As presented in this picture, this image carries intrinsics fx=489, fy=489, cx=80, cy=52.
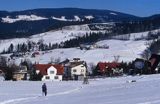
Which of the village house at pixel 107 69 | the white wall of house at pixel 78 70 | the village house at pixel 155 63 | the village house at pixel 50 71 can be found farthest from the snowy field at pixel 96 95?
the white wall of house at pixel 78 70

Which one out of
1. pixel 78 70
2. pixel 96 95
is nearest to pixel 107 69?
pixel 78 70

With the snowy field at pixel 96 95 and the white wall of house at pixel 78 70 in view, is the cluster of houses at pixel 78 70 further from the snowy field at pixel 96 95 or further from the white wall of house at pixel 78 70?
the snowy field at pixel 96 95

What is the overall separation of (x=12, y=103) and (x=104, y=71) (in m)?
84.8

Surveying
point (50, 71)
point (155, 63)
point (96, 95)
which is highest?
point (155, 63)

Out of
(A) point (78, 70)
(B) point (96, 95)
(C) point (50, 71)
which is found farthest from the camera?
(A) point (78, 70)

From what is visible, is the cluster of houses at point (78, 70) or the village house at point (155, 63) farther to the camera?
the village house at point (155, 63)

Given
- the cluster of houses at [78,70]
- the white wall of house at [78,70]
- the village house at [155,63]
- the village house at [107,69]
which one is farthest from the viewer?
the white wall of house at [78,70]

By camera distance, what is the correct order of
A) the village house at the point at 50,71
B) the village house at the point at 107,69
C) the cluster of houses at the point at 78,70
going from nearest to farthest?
the cluster of houses at the point at 78,70 < the village house at the point at 50,71 < the village house at the point at 107,69

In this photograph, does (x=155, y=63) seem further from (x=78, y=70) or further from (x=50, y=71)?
(x=78, y=70)

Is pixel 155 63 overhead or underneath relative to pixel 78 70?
overhead

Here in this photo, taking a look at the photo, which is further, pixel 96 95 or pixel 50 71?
pixel 50 71

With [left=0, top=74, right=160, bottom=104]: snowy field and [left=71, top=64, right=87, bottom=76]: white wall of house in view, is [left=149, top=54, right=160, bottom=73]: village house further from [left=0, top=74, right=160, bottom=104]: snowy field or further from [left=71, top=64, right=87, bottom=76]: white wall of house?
[left=0, top=74, right=160, bottom=104]: snowy field

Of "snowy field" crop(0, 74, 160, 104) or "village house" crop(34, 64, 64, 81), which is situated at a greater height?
"village house" crop(34, 64, 64, 81)

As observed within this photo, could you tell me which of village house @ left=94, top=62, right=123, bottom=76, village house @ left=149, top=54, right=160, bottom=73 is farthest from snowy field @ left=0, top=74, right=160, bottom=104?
village house @ left=94, top=62, right=123, bottom=76
